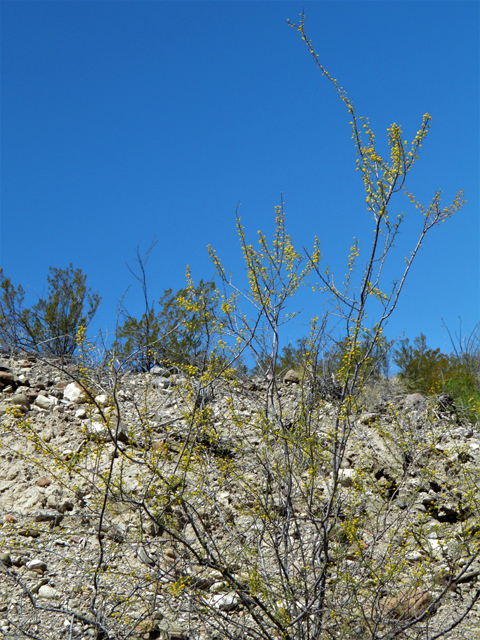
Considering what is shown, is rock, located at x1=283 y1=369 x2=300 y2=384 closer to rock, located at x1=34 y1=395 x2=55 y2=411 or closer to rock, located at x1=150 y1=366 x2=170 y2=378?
rock, located at x1=150 y1=366 x2=170 y2=378

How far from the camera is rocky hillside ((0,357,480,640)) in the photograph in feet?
10.2

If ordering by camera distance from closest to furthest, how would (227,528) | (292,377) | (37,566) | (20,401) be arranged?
(227,528) < (37,566) < (20,401) < (292,377)

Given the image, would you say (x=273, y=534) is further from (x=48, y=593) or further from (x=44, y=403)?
(x=44, y=403)

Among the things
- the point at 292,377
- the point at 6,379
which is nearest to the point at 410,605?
the point at 292,377

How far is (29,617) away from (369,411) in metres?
5.02

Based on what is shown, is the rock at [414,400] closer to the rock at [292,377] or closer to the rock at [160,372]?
the rock at [292,377]

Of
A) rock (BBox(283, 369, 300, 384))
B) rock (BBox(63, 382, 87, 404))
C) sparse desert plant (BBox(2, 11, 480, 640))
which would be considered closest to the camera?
sparse desert plant (BBox(2, 11, 480, 640))

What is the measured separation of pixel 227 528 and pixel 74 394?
3.66 meters

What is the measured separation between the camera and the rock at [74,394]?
620 cm

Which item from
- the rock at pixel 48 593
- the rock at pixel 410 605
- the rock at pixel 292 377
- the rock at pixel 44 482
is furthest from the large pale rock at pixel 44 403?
the rock at pixel 410 605

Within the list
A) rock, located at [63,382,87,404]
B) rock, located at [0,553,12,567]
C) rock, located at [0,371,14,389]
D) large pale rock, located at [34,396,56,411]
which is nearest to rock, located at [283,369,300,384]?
rock, located at [63,382,87,404]

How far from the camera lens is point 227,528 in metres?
3.25

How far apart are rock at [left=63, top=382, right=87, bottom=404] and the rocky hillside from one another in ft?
0.07

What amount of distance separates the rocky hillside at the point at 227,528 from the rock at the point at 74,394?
2 centimetres
